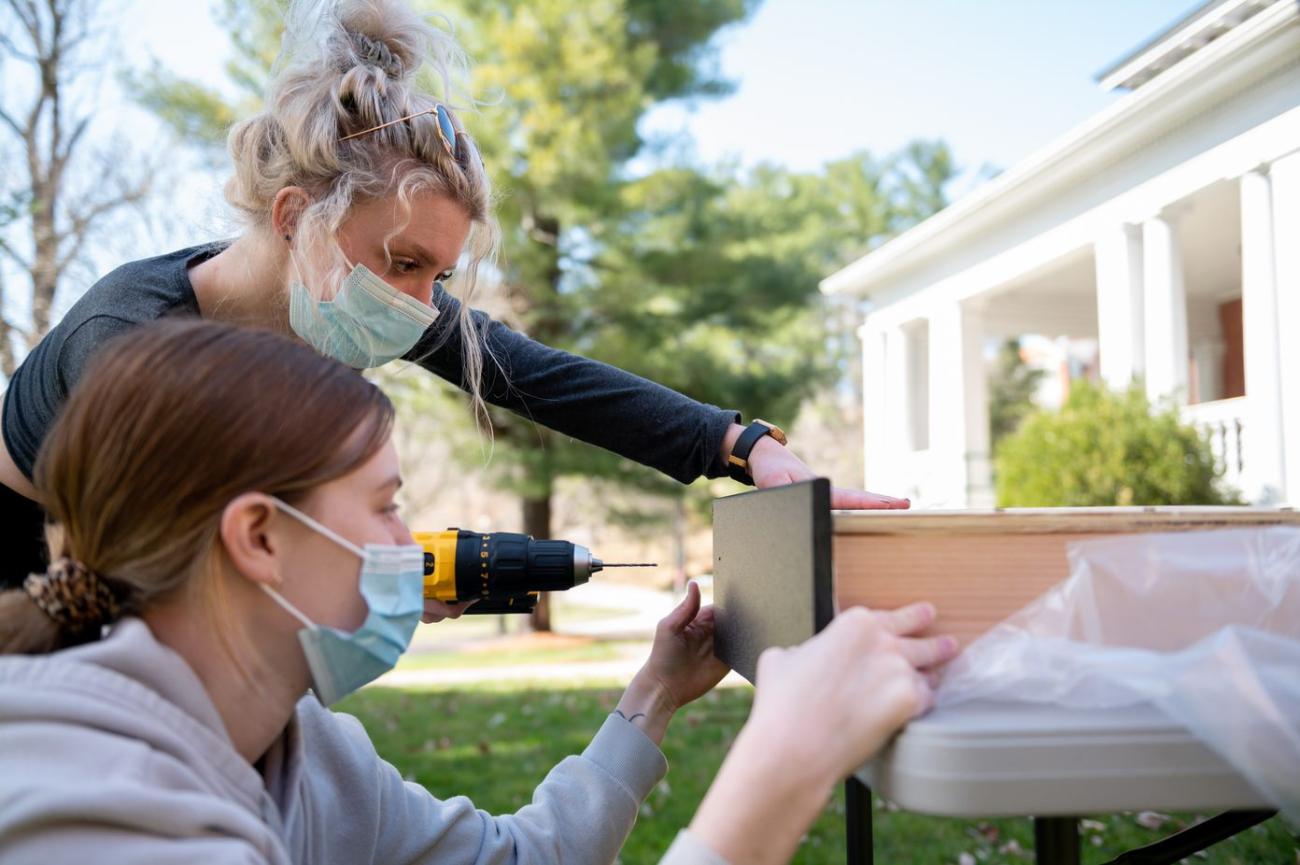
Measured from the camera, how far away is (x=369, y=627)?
122cm

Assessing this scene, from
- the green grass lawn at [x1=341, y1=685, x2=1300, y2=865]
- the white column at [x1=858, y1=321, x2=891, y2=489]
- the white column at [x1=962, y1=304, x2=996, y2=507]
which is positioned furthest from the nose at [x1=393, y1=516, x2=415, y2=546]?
the white column at [x1=858, y1=321, x2=891, y2=489]

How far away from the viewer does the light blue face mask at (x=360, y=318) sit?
203 cm

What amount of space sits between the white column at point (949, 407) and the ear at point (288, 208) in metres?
11.9

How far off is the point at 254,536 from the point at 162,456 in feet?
0.44

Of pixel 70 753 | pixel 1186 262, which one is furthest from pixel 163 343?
pixel 1186 262

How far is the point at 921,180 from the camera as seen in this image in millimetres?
26484

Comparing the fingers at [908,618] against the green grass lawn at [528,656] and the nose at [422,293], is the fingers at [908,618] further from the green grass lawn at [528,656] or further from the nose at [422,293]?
the green grass lawn at [528,656]

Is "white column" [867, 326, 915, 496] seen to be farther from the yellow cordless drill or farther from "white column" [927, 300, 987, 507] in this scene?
the yellow cordless drill

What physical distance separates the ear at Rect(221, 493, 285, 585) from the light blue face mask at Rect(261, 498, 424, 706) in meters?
0.02

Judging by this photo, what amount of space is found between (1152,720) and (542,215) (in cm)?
1198

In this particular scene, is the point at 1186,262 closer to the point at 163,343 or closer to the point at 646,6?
the point at 646,6

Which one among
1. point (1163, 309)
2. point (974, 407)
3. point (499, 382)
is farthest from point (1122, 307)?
point (499, 382)

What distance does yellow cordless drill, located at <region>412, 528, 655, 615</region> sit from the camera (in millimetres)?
1843

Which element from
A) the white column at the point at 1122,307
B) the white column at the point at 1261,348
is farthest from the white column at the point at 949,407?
the white column at the point at 1261,348
